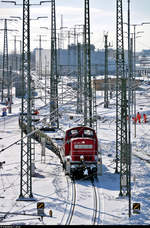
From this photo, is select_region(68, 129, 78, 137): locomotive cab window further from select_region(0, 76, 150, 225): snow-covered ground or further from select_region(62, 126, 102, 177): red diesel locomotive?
select_region(0, 76, 150, 225): snow-covered ground

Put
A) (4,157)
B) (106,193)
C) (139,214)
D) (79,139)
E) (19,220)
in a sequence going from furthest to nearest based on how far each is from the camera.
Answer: (4,157)
(79,139)
(106,193)
(139,214)
(19,220)

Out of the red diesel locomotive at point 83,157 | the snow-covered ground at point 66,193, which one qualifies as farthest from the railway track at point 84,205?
the red diesel locomotive at point 83,157

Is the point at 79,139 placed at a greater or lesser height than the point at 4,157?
greater

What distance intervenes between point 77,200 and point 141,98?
57.0 m

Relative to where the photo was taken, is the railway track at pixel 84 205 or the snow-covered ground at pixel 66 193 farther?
the snow-covered ground at pixel 66 193

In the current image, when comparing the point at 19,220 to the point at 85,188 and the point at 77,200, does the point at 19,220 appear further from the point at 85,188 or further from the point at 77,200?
the point at 85,188

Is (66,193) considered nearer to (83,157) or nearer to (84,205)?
(84,205)

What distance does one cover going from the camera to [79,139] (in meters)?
29.3

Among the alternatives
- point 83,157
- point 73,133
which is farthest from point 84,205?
point 73,133

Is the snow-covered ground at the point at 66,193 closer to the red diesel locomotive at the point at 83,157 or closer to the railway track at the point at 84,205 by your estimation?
the railway track at the point at 84,205

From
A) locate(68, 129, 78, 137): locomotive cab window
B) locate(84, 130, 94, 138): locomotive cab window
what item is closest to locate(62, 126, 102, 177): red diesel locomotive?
locate(84, 130, 94, 138): locomotive cab window

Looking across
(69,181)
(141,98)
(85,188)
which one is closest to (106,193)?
(85,188)

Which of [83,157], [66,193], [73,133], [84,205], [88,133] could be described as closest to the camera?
[84,205]

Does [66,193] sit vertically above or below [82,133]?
below
